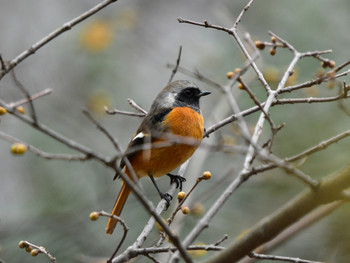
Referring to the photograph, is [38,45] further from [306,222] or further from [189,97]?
[189,97]

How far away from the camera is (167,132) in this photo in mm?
4617

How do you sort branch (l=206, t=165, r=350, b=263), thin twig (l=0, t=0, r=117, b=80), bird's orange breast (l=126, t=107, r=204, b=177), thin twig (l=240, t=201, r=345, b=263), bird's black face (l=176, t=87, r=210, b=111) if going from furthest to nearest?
1. bird's black face (l=176, t=87, r=210, b=111)
2. bird's orange breast (l=126, t=107, r=204, b=177)
3. thin twig (l=0, t=0, r=117, b=80)
4. thin twig (l=240, t=201, r=345, b=263)
5. branch (l=206, t=165, r=350, b=263)

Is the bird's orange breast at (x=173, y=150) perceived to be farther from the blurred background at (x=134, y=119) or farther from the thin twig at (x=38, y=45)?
the thin twig at (x=38, y=45)

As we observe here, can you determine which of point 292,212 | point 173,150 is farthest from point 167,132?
point 292,212

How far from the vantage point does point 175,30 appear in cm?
1159

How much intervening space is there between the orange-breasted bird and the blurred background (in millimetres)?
340

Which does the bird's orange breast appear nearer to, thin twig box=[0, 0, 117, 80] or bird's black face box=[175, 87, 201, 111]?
bird's black face box=[175, 87, 201, 111]

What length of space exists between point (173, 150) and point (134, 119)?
16.5 feet

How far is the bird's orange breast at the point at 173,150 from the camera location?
177 inches

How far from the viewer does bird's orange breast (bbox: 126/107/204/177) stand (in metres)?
A: 4.48

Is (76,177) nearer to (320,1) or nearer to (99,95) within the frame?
(99,95)

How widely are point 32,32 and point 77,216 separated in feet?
21.4

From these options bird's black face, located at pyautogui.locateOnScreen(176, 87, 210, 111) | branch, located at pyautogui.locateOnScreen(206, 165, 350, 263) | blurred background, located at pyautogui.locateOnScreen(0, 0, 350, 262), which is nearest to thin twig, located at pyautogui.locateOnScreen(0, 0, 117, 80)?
blurred background, located at pyautogui.locateOnScreen(0, 0, 350, 262)

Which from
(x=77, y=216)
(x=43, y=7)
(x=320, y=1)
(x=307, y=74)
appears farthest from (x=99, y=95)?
(x=43, y=7)
